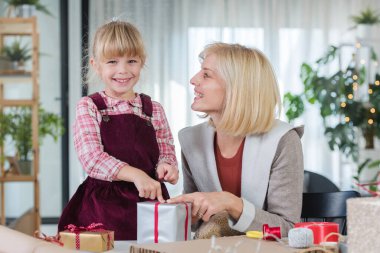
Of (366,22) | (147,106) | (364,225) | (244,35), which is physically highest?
(366,22)

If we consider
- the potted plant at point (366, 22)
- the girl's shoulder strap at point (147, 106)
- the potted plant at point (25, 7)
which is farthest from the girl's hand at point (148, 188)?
the potted plant at point (366, 22)

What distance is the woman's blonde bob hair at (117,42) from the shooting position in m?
2.18

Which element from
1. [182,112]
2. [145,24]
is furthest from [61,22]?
[182,112]

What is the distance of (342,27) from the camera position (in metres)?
7.37

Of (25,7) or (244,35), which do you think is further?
(244,35)

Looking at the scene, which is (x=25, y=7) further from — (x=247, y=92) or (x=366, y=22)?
(x=247, y=92)

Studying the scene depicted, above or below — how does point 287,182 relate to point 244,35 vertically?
below

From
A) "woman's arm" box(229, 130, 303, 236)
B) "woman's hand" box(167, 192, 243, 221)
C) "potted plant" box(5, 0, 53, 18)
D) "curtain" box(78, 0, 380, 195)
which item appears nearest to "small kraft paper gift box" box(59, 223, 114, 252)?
"woman's hand" box(167, 192, 243, 221)

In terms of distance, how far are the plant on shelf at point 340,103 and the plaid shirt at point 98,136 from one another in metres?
5.09

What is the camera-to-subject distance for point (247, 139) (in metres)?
2.19

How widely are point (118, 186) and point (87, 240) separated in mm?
427

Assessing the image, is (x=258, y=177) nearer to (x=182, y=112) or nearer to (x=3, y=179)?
(x=3, y=179)

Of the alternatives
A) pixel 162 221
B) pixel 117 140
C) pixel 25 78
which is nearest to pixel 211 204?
pixel 162 221

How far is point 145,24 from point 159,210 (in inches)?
220
